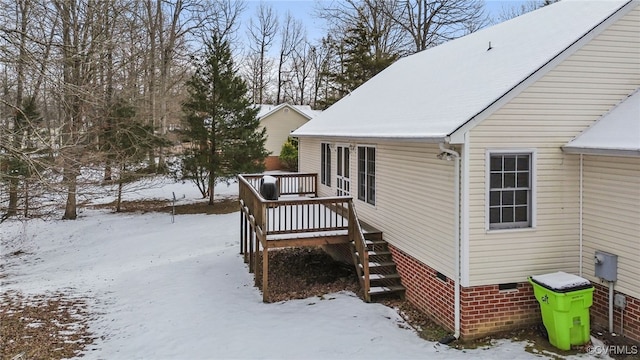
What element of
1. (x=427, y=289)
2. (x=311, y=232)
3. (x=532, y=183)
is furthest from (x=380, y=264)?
(x=532, y=183)

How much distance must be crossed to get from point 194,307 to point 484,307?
19.2 ft

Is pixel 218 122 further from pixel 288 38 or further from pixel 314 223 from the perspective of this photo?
pixel 288 38

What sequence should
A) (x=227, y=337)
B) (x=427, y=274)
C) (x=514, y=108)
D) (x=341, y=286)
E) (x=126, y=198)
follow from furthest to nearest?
(x=126, y=198) → (x=341, y=286) → (x=427, y=274) → (x=227, y=337) → (x=514, y=108)

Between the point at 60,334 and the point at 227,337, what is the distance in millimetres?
3466

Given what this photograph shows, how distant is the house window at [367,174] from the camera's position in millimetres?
11188

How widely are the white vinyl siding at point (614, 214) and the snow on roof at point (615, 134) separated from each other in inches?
13.2

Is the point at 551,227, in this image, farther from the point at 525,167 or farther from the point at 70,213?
the point at 70,213

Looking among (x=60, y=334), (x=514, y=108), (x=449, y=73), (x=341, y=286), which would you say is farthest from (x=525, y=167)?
(x=60, y=334)

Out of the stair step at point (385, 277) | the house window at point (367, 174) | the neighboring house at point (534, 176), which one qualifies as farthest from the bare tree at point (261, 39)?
the neighboring house at point (534, 176)

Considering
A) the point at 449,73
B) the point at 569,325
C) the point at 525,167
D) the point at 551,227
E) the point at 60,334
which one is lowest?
the point at 60,334

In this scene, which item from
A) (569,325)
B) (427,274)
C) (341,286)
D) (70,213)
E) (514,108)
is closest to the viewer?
(569,325)

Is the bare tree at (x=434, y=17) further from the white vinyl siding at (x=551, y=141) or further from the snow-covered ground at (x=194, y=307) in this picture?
the white vinyl siding at (x=551, y=141)

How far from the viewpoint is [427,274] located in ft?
27.9

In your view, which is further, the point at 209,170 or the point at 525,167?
the point at 209,170
